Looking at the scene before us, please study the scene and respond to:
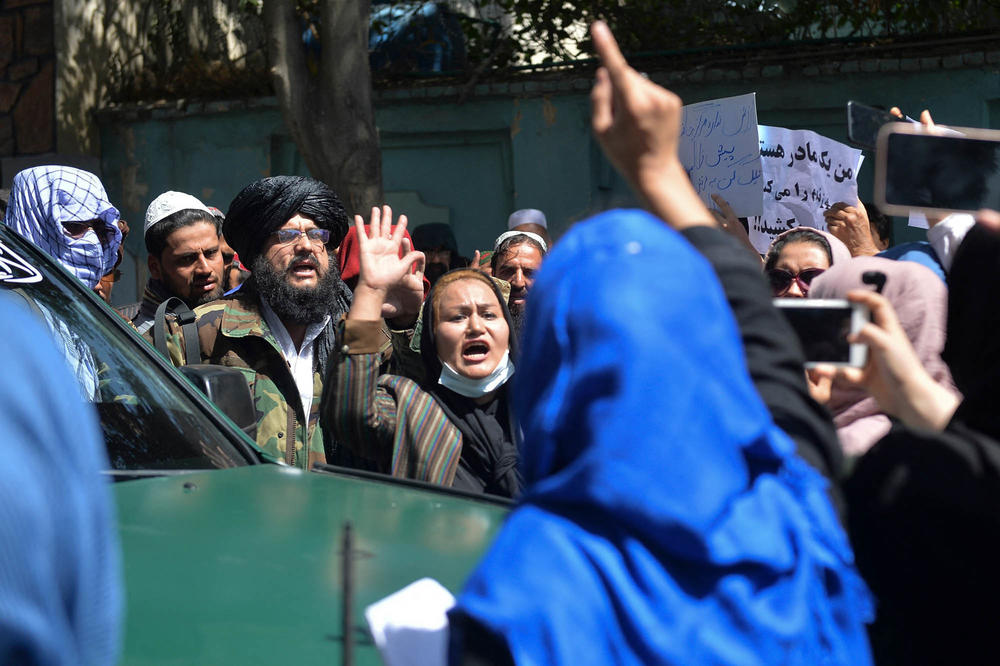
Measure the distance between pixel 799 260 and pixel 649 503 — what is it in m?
3.01

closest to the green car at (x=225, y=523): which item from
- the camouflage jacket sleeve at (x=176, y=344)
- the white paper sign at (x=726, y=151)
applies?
the camouflage jacket sleeve at (x=176, y=344)

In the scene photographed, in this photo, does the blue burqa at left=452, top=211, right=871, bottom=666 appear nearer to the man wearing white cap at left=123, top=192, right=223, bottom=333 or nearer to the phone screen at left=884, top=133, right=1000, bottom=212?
the phone screen at left=884, top=133, right=1000, bottom=212

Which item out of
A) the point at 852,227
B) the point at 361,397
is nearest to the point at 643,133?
the point at 361,397

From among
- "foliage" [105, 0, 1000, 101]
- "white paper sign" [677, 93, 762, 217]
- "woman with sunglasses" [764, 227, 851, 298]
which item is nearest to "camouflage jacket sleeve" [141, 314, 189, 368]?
"woman with sunglasses" [764, 227, 851, 298]

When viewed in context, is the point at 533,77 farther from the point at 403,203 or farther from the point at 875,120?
the point at 875,120

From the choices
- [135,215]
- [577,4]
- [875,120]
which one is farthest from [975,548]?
[135,215]

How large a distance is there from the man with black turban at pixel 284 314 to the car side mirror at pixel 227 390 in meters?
0.42

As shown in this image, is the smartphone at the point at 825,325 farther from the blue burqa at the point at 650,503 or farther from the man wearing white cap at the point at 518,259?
the man wearing white cap at the point at 518,259

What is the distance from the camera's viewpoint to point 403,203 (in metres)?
10.4

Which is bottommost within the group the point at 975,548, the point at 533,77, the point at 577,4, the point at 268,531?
the point at 268,531

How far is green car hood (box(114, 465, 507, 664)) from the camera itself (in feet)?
6.26

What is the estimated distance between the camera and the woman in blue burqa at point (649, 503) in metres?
1.38

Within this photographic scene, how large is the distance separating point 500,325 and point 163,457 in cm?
110

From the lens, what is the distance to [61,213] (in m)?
4.36
